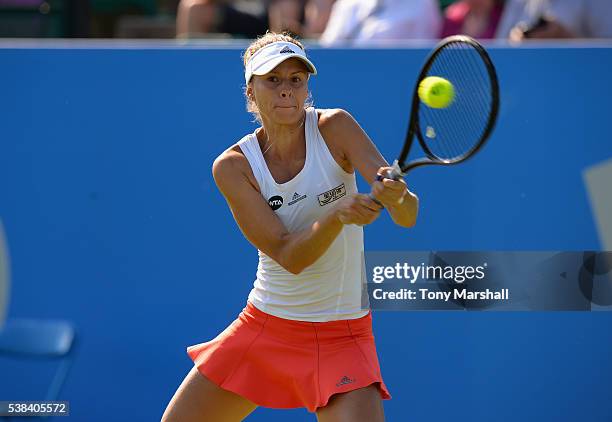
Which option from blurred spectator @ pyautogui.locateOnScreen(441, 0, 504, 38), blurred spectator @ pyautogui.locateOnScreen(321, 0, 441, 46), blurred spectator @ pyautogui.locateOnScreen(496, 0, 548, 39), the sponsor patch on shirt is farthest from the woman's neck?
blurred spectator @ pyautogui.locateOnScreen(441, 0, 504, 38)

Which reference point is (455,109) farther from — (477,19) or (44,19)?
(44,19)

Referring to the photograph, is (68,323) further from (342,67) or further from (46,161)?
(342,67)

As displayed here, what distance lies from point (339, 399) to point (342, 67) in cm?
172

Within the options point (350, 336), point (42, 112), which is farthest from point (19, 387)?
point (350, 336)

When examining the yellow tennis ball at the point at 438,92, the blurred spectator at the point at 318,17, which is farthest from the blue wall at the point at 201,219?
the blurred spectator at the point at 318,17

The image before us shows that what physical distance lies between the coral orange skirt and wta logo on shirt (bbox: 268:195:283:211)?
370mm

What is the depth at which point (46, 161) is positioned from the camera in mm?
4590

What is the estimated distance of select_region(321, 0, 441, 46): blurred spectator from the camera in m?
5.53

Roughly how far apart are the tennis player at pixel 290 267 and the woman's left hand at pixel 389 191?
12.7 inches

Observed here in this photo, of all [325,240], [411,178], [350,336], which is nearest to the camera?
[325,240]

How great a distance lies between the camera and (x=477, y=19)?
19.0 ft

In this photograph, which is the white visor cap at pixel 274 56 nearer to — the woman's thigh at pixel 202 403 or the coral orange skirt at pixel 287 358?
the coral orange skirt at pixel 287 358

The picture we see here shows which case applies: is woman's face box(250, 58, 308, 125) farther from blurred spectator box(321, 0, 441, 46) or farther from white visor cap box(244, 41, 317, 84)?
blurred spectator box(321, 0, 441, 46)

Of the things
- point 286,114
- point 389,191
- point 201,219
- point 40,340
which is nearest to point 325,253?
point 286,114
